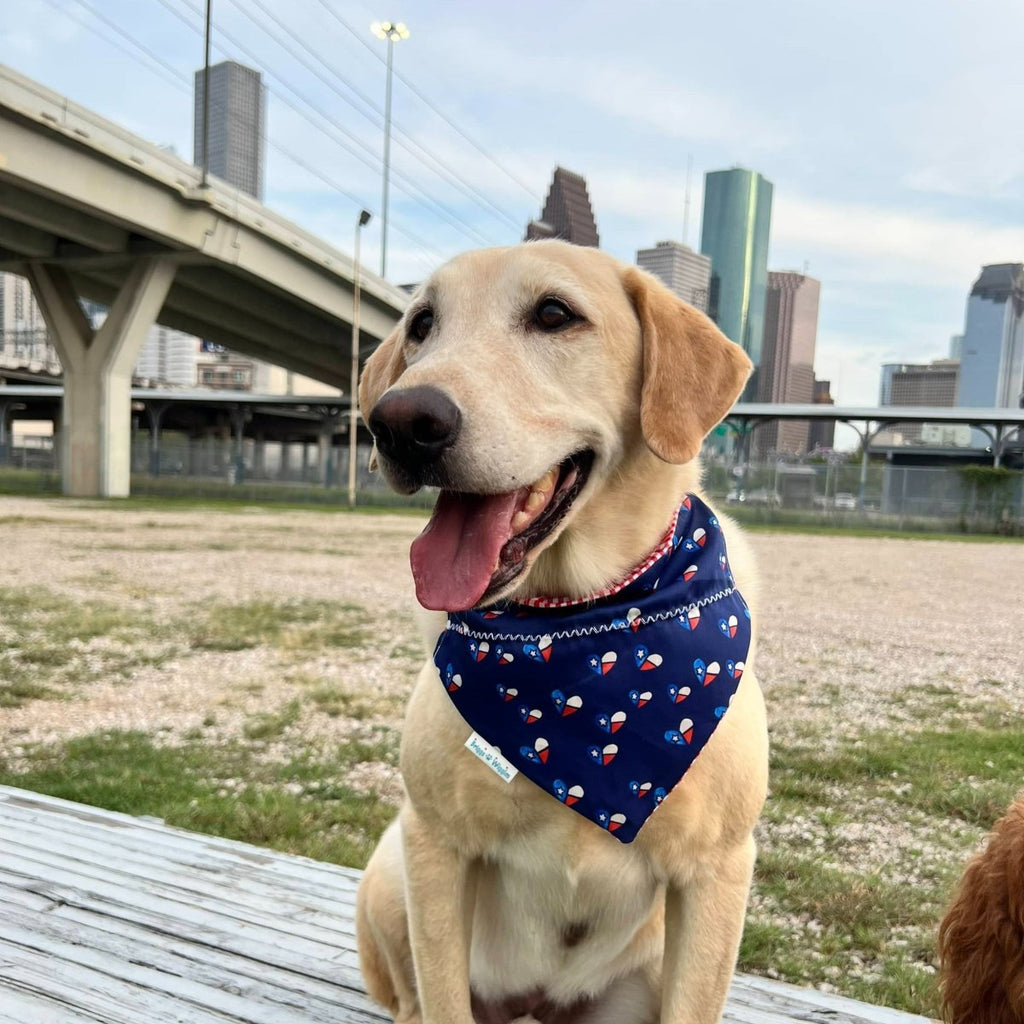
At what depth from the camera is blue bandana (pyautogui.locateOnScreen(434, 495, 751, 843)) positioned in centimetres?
183

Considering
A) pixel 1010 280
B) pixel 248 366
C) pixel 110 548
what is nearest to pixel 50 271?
pixel 110 548

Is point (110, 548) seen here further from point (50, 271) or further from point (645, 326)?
point (50, 271)

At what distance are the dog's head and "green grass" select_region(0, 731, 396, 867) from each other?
2.32 metres

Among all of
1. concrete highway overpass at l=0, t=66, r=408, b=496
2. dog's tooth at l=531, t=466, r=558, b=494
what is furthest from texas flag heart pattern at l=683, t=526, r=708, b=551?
concrete highway overpass at l=0, t=66, r=408, b=496

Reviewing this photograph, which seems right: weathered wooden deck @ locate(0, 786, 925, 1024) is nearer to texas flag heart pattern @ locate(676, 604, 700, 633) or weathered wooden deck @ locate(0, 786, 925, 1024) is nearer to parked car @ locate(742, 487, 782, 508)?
texas flag heart pattern @ locate(676, 604, 700, 633)

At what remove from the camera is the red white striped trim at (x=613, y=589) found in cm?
197

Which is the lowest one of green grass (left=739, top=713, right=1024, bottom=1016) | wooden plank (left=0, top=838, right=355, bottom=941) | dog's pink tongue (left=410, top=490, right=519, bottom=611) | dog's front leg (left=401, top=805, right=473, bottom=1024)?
green grass (left=739, top=713, right=1024, bottom=1016)

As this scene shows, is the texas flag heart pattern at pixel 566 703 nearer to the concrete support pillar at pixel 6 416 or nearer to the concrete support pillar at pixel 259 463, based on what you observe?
the concrete support pillar at pixel 259 463

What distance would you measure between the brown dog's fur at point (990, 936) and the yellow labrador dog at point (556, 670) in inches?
17.3

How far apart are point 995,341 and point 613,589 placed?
95.4 m

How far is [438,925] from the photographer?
1.80 meters

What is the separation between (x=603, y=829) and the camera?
178 centimetres

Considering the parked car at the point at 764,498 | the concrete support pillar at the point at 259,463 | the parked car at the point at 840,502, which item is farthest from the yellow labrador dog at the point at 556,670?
the concrete support pillar at the point at 259,463

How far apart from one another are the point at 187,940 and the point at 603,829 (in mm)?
1300
